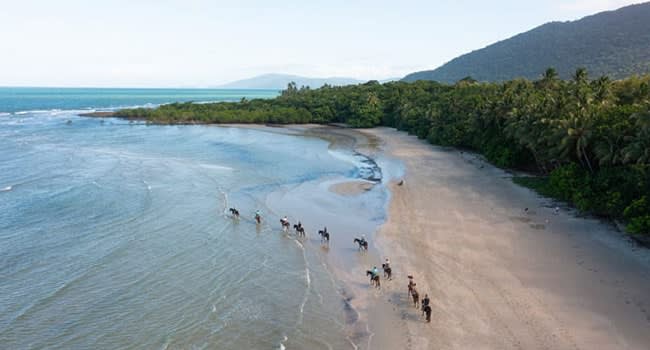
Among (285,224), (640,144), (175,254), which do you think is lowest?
(175,254)

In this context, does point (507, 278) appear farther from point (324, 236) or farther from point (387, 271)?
point (324, 236)

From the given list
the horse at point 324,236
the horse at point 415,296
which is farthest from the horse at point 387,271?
the horse at point 324,236

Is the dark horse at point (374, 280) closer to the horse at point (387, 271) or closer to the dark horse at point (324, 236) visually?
the horse at point (387, 271)

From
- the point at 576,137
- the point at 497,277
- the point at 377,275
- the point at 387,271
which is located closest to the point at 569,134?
the point at 576,137

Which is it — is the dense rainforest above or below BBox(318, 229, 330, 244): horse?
above

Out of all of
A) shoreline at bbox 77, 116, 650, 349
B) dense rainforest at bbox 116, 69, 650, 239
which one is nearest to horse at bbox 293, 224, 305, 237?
shoreline at bbox 77, 116, 650, 349

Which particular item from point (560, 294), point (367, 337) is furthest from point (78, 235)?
point (560, 294)

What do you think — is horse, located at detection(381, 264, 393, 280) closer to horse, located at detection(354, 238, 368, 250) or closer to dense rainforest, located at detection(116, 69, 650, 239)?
horse, located at detection(354, 238, 368, 250)
